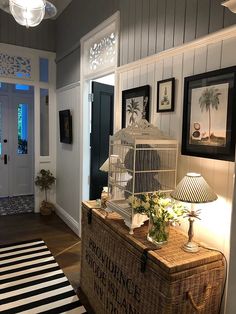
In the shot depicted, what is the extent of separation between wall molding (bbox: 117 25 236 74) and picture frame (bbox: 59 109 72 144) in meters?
1.75

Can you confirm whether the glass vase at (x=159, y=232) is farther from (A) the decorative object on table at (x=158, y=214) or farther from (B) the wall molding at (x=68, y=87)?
(B) the wall molding at (x=68, y=87)

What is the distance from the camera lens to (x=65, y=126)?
13.7 ft

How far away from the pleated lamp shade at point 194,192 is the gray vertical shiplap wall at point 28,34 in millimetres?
4024

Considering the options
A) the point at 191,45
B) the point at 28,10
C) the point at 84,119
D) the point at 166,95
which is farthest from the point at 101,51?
the point at 191,45

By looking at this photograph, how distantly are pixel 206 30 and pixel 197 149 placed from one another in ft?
2.52

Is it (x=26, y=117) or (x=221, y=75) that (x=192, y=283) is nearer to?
(x=221, y=75)

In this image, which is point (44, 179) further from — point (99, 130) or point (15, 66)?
point (15, 66)

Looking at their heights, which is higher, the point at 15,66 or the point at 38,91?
the point at 15,66

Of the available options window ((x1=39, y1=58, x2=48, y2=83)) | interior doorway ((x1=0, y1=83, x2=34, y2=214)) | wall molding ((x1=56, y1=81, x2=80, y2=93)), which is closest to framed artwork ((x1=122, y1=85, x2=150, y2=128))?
wall molding ((x1=56, y1=81, x2=80, y2=93))

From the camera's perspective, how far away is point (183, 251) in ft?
5.01

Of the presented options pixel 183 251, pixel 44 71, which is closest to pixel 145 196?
pixel 183 251

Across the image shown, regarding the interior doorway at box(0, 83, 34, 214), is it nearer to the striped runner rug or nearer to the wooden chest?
the striped runner rug

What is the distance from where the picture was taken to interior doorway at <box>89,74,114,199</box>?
354cm

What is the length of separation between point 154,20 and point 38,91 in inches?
117
